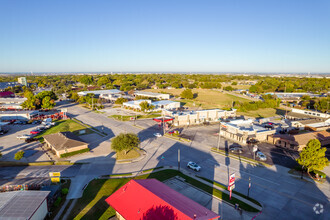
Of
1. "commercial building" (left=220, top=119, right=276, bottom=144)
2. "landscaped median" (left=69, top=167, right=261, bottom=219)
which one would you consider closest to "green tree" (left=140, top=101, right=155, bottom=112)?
"commercial building" (left=220, top=119, right=276, bottom=144)

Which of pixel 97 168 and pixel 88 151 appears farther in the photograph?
pixel 88 151

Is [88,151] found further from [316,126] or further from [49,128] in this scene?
[316,126]

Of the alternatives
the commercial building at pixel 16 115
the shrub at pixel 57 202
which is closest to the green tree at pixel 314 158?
the shrub at pixel 57 202

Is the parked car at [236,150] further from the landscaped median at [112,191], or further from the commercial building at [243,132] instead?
the landscaped median at [112,191]

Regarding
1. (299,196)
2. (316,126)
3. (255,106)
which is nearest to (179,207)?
(299,196)

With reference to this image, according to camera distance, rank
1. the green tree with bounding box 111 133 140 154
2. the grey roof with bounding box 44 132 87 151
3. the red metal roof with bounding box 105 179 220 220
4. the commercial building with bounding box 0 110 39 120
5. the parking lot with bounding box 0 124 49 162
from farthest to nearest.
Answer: the commercial building with bounding box 0 110 39 120 < the grey roof with bounding box 44 132 87 151 < the parking lot with bounding box 0 124 49 162 < the green tree with bounding box 111 133 140 154 < the red metal roof with bounding box 105 179 220 220

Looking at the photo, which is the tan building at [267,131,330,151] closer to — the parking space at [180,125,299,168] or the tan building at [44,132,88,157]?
the parking space at [180,125,299,168]
